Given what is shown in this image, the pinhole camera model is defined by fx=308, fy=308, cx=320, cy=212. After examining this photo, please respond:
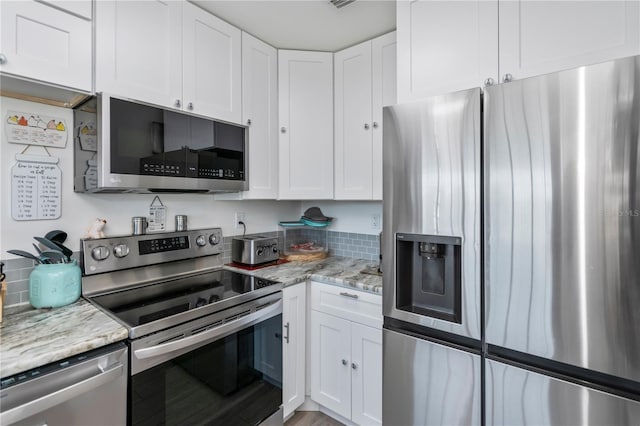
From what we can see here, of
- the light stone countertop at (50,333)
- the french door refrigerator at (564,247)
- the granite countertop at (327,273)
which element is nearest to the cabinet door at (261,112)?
the granite countertop at (327,273)

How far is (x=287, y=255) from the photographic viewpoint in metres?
2.50

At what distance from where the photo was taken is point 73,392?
39.3 inches

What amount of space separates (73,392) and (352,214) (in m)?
2.02

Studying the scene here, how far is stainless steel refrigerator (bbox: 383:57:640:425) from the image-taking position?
97 centimetres

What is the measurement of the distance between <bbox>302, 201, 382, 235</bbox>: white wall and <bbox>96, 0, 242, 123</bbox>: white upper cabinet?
1102 mm

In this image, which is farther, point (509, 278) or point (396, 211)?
point (396, 211)

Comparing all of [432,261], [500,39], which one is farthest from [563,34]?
[432,261]

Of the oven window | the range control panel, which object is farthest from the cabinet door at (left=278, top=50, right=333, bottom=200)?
the oven window

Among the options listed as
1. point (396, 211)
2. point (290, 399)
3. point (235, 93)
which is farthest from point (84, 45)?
point (290, 399)

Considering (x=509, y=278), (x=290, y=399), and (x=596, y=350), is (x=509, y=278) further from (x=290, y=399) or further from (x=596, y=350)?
(x=290, y=399)

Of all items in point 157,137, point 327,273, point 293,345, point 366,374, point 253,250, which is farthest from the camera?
point 253,250

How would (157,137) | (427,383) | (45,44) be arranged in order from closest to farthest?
(45,44), (427,383), (157,137)

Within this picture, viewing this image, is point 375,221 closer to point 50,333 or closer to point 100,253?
point 100,253

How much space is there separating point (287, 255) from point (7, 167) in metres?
1.69
